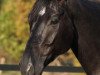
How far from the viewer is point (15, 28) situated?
15305mm

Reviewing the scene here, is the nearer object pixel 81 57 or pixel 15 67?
pixel 81 57

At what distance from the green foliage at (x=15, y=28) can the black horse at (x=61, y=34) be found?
9992mm

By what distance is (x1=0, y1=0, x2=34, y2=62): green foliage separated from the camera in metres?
14.5

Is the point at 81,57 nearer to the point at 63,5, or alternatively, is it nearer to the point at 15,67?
the point at 63,5

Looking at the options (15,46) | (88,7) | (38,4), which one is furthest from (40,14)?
(15,46)

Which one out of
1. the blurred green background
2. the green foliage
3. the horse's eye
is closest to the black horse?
the horse's eye

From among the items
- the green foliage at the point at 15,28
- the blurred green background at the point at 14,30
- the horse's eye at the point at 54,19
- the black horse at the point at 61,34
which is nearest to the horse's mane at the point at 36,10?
the black horse at the point at 61,34

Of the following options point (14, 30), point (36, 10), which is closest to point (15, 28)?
point (14, 30)

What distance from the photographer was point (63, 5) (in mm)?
4121

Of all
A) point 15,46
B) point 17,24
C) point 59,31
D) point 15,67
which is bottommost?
point 15,46

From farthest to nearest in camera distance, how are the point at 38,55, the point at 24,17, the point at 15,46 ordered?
the point at 15,46
the point at 24,17
the point at 38,55

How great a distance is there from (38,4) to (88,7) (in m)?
0.46

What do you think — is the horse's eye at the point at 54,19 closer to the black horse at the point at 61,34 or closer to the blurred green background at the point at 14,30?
the black horse at the point at 61,34

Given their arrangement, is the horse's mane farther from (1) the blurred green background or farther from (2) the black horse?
(1) the blurred green background
